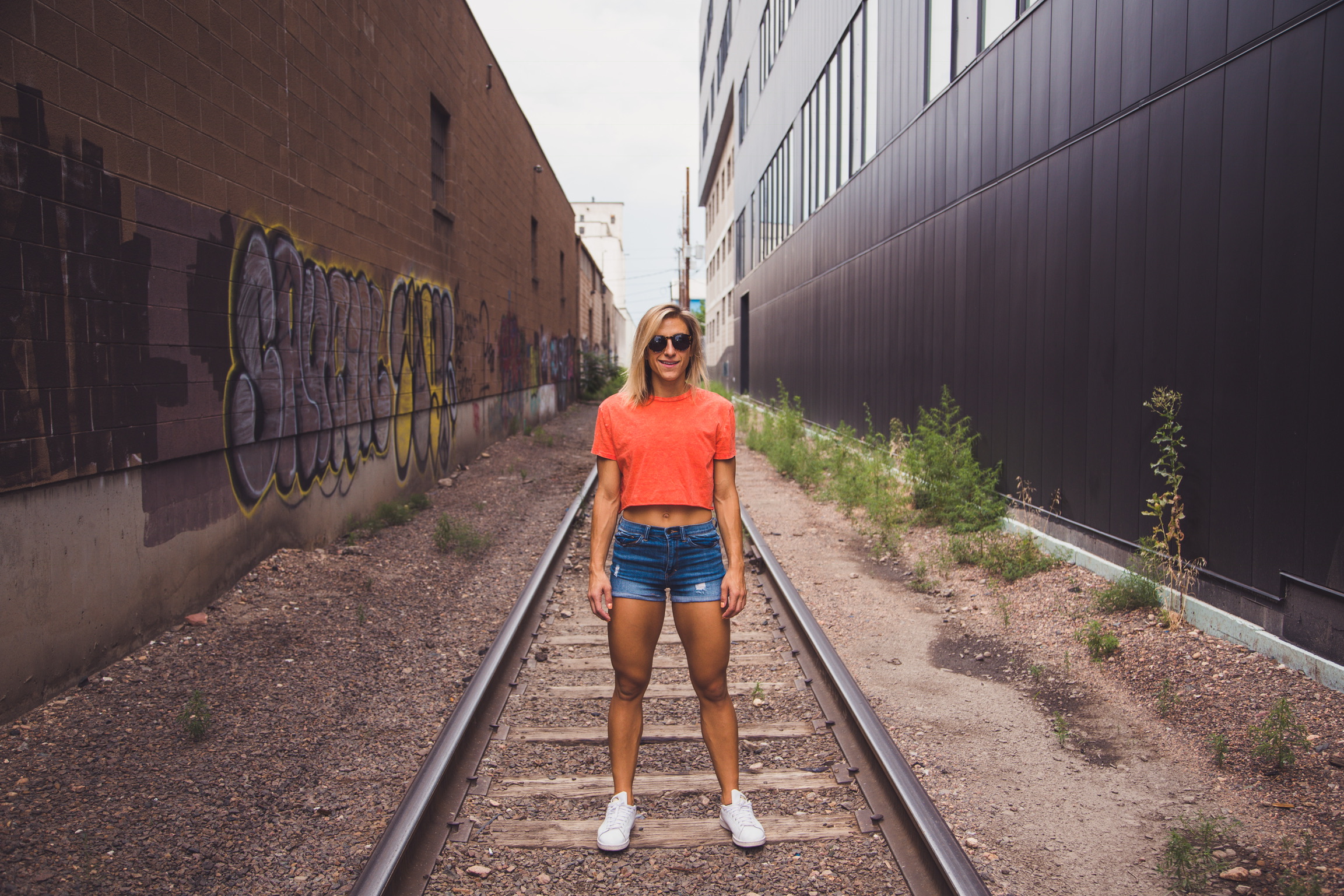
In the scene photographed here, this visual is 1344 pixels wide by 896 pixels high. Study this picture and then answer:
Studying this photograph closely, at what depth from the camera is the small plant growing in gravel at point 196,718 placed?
4.01 metres

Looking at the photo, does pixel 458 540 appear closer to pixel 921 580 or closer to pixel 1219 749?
pixel 921 580

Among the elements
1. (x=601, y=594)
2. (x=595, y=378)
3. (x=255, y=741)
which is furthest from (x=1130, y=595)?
(x=595, y=378)

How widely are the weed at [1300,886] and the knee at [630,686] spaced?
7.37 ft

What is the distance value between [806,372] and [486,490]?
8.94 m

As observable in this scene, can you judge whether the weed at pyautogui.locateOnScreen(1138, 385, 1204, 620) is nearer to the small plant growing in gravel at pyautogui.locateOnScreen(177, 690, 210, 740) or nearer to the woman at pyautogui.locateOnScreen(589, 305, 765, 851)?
the woman at pyautogui.locateOnScreen(589, 305, 765, 851)

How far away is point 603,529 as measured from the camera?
3.06 meters

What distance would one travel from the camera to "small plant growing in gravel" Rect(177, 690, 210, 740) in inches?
158

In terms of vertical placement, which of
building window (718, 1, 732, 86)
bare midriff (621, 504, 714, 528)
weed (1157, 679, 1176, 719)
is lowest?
weed (1157, 679, 1176, 719)

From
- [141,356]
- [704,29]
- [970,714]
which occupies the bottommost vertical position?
[970,714]

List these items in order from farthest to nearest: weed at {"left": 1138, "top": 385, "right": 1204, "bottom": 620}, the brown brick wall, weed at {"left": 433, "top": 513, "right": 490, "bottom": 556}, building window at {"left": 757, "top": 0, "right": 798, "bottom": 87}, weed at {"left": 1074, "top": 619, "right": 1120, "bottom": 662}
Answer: building window at {"left": 757, "top": 0, "right": 798, "bottom": 87}, weed at {"left": 433, "top": 513, "right": 490, "bottom": 556}, weed at {"left": 1138, "top": 385, "right": 1204, "bottom": 620}, weed at {"left": 1074, "top": 619, "right": 1120, "bottom": 662}, the brown brick wall

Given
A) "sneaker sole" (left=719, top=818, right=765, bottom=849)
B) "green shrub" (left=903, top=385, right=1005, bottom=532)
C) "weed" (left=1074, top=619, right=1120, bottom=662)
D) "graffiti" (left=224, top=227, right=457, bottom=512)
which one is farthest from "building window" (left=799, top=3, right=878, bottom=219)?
"sneaker sole" (left=719, top=818, right=765, bottom=849)

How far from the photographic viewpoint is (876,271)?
41.2 feet

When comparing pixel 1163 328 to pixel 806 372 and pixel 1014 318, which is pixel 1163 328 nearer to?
pixel 1014 318

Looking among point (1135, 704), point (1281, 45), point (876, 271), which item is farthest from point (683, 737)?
point (876, 271)
